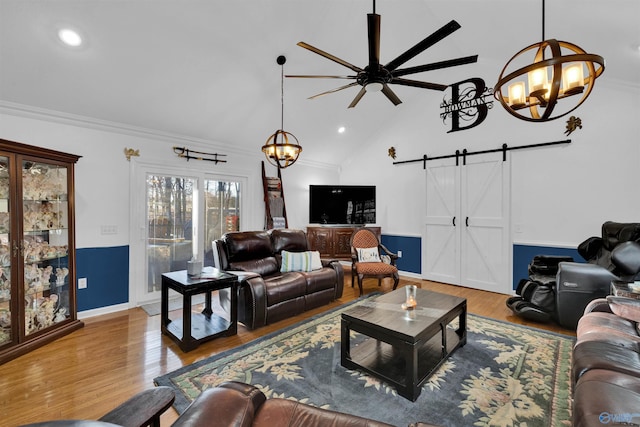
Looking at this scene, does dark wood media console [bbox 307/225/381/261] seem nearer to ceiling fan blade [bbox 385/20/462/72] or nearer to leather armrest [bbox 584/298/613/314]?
leather armrest [bbox 584/298/613/314]

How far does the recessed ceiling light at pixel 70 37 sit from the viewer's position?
8.84 feet

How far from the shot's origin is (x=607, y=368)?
5.25ft

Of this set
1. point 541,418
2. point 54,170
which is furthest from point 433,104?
point 54,170

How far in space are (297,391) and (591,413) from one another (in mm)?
1686

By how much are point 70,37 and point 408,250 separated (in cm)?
574

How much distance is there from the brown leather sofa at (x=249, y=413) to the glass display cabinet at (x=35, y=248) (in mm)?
2766

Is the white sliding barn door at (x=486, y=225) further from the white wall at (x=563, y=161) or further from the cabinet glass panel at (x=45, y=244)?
the cabinet glass panel at (x=45, y=244)

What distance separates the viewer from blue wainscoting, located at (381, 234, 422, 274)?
5715mm

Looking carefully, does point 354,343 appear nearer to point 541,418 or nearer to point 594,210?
point 541,418

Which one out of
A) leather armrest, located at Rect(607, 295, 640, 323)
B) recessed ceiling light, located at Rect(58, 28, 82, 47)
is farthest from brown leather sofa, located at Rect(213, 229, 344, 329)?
leather armrest, located at Rect(607, 295, 640, 323)

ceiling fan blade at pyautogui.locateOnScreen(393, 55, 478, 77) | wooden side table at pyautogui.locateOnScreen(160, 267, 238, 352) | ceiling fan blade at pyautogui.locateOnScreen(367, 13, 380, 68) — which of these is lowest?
wooden side table at pyautogui.locateOnScreen(160, 267, 238, 352)

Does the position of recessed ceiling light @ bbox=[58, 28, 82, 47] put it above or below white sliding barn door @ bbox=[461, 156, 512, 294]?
above

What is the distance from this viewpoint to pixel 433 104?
5.47 metres

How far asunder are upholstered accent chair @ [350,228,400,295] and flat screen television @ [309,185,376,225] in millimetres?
835
